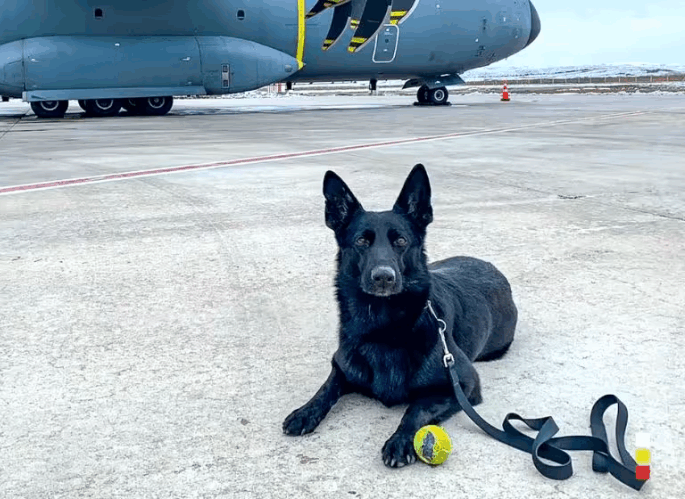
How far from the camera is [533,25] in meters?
29.5

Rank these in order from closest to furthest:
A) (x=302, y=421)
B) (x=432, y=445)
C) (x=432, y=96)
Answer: (x=432, y=445)
(x=302, y=421)
(x=432, y=96)

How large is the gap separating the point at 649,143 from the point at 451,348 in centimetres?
1267

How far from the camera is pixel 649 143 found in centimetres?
1423

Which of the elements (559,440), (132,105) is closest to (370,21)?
(132,105)

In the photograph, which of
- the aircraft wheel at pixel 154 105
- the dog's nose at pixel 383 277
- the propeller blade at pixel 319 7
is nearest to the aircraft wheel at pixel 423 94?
the propeller blade at pixel 319 7

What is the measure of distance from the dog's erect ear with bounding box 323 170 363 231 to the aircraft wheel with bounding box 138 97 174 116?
22.8 m

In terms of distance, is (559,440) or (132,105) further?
(132,105)

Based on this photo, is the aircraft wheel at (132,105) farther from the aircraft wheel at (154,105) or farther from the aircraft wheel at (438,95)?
the aircraft wheel at (438,95)

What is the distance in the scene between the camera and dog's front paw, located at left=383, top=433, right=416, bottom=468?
2648 mm

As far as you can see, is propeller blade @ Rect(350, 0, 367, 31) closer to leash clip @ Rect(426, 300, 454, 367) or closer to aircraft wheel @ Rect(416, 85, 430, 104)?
aircraft wheel @ Rect(416, 85, 430, 104)

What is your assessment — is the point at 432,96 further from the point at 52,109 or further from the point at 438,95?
the point at 52,109

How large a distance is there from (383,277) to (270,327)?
157 cm

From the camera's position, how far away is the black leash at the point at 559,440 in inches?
101

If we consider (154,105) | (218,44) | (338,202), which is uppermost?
(218,44)
